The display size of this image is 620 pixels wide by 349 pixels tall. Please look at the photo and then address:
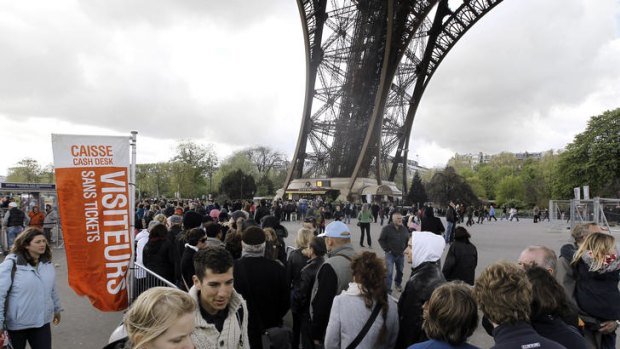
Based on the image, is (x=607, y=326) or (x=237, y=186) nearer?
(x=607, y=326)

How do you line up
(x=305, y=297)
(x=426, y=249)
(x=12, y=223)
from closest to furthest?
1. (x=426, y=249)
2. (x=305, y=297)
3. (x=12, y=223)

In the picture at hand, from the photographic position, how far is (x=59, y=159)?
4375mm

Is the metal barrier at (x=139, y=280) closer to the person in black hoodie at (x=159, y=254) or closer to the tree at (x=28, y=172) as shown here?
the person in black hoodie at (x=159, y=254)

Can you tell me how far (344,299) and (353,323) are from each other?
156 millimetres

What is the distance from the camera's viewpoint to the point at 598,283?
347 centimetres

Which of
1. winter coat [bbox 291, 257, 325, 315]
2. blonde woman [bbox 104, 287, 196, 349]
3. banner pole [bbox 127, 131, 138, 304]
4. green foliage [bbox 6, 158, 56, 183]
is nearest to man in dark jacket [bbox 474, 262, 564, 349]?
blonde woman [bbox 104, 287, 196, 349]

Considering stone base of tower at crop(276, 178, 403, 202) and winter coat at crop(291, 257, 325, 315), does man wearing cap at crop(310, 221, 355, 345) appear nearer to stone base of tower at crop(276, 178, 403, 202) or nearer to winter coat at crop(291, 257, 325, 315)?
winter coat at crop(291, 257, 325, 315)

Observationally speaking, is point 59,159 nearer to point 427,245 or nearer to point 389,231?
point 427,245

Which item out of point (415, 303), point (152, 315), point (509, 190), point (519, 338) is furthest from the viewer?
point (509, 190)

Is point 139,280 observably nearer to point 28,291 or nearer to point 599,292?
point 28,291

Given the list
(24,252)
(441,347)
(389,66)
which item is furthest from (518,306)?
(389,66)

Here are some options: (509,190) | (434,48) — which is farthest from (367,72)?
(509,190)

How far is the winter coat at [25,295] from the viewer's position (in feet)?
10.6

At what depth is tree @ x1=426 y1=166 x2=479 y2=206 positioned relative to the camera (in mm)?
46344
